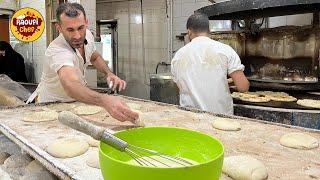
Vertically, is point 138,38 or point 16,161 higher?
point 138,38

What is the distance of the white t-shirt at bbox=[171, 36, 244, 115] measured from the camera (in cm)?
232

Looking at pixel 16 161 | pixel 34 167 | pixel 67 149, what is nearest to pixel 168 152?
pixel 67 149

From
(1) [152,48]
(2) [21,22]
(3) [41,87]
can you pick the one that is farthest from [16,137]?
(1) [152,48]

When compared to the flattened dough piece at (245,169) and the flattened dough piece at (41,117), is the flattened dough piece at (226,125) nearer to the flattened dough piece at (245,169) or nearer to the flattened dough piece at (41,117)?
the flattened dough piece at (245,169)

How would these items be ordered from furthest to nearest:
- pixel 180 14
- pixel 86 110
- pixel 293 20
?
pixel 180 14 → pixel 293 20 → pixel 86 110

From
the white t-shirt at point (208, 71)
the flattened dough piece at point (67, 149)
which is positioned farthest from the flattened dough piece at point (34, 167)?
the white t-shirt at point (208, 71)

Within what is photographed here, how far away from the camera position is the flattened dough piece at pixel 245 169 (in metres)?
0.96

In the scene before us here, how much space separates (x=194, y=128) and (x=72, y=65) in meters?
0.90

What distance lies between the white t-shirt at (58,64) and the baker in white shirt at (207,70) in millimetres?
760

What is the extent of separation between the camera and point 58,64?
A: 195 cm

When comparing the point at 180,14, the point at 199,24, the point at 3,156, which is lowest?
the point at 3,156

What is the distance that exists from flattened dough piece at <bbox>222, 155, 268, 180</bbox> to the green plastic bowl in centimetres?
14

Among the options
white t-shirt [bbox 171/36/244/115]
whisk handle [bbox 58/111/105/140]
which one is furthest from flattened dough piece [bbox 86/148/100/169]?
white t-shirt [bbox 171/36/244/115]

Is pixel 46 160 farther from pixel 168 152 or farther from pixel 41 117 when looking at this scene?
pixel 41 117
